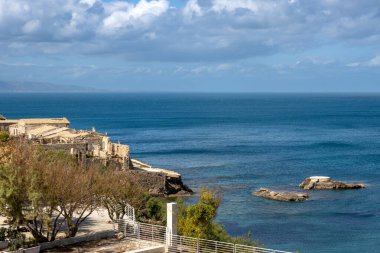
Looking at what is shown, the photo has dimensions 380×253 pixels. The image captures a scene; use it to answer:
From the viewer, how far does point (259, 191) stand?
56719 millimetres

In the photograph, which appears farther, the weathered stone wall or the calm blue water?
the weathered stone wall

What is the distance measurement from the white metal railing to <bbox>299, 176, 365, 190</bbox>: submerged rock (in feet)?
124

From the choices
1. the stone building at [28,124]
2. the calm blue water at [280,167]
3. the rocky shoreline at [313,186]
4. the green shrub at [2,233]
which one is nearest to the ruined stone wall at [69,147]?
the stone building at [28,124]

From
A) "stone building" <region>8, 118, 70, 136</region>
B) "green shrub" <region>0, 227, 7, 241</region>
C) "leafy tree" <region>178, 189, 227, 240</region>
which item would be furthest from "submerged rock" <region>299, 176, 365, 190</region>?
"green shrub" <region>0, 227, 7, 241</region>

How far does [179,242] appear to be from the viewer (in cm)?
2230

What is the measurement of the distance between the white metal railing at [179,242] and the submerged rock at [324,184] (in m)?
37.8

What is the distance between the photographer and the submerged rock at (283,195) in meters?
53.9

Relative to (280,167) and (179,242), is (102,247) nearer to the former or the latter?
(179,242)

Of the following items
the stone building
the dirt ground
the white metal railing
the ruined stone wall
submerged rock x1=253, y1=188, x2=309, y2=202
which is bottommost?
submerged rock x1=253, y1=188, x2=309, y2=202

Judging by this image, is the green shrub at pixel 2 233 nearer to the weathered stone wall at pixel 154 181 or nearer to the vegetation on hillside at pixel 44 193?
the vegetation on hillside at pixel 44 193

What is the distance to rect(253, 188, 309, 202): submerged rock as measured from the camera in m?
53.9

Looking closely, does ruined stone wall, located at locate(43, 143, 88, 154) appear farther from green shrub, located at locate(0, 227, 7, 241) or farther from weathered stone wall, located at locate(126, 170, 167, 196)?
green shrub, located at locate(0, 227, 7, 241)

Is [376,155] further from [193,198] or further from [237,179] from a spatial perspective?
[193,198]

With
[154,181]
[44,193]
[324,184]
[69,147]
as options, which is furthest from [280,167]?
[44,193]
